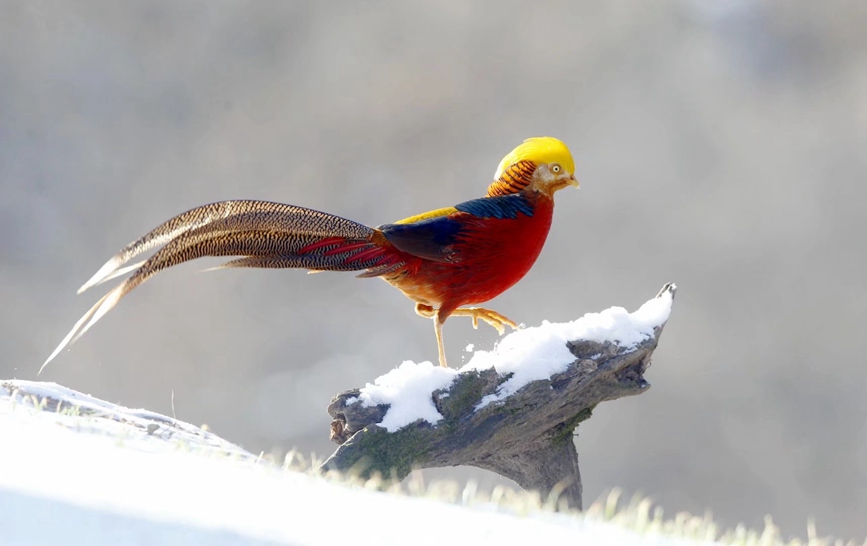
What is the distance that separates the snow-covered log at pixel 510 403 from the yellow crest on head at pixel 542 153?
2.68 ft

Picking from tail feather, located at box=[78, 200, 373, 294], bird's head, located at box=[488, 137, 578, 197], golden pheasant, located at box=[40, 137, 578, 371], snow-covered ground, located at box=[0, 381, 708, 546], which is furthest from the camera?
bird's head, located at box=[488, 137, 578, 197]

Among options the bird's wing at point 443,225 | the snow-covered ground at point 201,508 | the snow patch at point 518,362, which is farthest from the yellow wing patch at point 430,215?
the snow-covered ground at point 201,508

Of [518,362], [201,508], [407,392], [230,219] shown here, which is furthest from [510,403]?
[201,508]

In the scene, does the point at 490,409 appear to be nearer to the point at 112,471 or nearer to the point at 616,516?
the point at 616,516

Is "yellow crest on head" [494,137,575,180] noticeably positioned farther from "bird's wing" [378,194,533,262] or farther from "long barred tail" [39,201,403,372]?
"long barred tail" [39,201,403,372]

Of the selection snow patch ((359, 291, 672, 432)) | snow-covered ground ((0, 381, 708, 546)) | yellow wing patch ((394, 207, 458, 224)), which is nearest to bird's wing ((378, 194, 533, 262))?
yellow wing patch ((394, 207, 458, 224))

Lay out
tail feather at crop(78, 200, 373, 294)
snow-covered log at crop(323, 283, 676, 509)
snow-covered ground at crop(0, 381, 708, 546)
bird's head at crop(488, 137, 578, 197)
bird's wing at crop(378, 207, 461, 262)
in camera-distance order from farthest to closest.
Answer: bird's head at crop(488, 137, 578, 197), bird's wing at crop(378, 207, 461, 262), snow-covered log at crop(323, 283, 676, 509), tail feather at crop(78, 200, 373, 294), snow-covered ground at crop(0, 381, 708, 546)

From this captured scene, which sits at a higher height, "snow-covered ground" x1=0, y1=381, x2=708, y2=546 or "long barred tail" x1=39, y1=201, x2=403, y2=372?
"long barred tail" x1=39, y1=201, x2=403, y2=372

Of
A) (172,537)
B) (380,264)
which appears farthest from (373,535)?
(380,264)

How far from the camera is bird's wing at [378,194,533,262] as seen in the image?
14.3ft

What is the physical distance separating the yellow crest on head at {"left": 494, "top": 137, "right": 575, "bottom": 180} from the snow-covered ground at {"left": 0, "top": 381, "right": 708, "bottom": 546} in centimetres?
262

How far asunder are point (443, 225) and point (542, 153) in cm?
67

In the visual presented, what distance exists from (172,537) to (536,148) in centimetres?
342

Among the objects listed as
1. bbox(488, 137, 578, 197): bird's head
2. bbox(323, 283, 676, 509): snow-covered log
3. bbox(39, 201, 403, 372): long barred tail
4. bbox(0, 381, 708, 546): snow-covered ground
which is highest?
bbox(488, 137, 578, 197): bird's head
